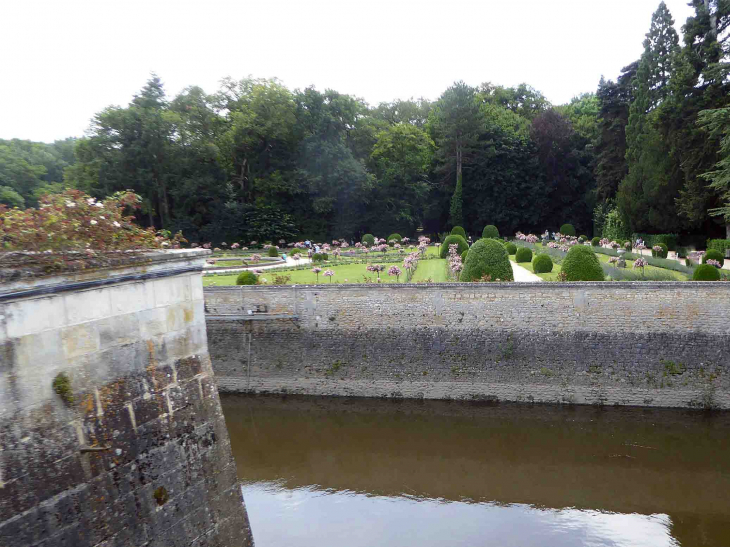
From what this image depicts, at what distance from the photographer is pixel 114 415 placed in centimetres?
392

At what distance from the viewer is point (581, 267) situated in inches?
580

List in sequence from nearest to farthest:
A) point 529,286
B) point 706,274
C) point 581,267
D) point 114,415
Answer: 1. point 114,415
2. point 529,286
3. point 706,274
4. point 581,267

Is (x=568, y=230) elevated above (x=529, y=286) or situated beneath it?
elevated above

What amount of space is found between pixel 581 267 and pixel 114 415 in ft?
44.2

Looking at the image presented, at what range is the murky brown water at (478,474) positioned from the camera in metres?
8.48

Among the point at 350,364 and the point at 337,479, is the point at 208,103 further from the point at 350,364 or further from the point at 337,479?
the point at 337,479

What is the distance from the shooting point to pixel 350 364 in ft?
45.5

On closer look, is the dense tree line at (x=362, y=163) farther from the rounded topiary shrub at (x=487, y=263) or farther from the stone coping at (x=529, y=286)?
the stone coping at (x=529, y=286)

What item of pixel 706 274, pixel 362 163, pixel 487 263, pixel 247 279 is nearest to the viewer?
pixel 706 274

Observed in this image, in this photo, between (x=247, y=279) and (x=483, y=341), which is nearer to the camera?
(x=483, y=341)

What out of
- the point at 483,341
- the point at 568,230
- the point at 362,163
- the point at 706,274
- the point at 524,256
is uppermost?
the point at 362,163

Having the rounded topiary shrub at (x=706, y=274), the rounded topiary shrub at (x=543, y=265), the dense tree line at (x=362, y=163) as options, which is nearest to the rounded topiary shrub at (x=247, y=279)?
the rounded topiary shrub at (x=543, y=265)

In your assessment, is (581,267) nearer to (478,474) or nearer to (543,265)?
(543,265)

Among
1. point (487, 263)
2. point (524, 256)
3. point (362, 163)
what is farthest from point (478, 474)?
point (362, 163)
